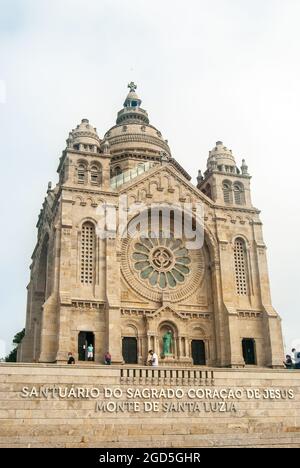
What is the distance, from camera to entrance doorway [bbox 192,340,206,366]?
37303 mm

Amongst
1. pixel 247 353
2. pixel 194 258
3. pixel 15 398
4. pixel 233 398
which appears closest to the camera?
pixel 15 398

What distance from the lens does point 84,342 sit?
3428cm

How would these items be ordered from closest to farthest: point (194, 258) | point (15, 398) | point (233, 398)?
point (15, 398) → point (233, 398) → point (194, 258)

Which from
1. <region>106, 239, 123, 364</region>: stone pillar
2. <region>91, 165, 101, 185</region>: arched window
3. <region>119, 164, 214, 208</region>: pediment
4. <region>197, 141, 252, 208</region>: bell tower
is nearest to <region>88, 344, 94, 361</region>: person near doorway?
<region>106, 239, 123, 364</region>: stone pillar

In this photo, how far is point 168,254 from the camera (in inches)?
1551

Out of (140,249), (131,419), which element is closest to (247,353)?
(140,249)

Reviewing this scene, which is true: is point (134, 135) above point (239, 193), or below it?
above

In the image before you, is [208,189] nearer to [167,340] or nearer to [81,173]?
[81,173]

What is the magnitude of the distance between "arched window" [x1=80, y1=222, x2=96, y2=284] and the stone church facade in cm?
7

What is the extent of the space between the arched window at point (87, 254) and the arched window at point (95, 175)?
3.50 metres

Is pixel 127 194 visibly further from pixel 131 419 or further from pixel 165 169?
pixel 131 419

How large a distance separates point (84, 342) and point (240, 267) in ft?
42.8

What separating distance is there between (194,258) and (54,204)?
1111 cm

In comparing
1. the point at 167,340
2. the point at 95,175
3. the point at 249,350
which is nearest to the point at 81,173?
the point at 95,175
